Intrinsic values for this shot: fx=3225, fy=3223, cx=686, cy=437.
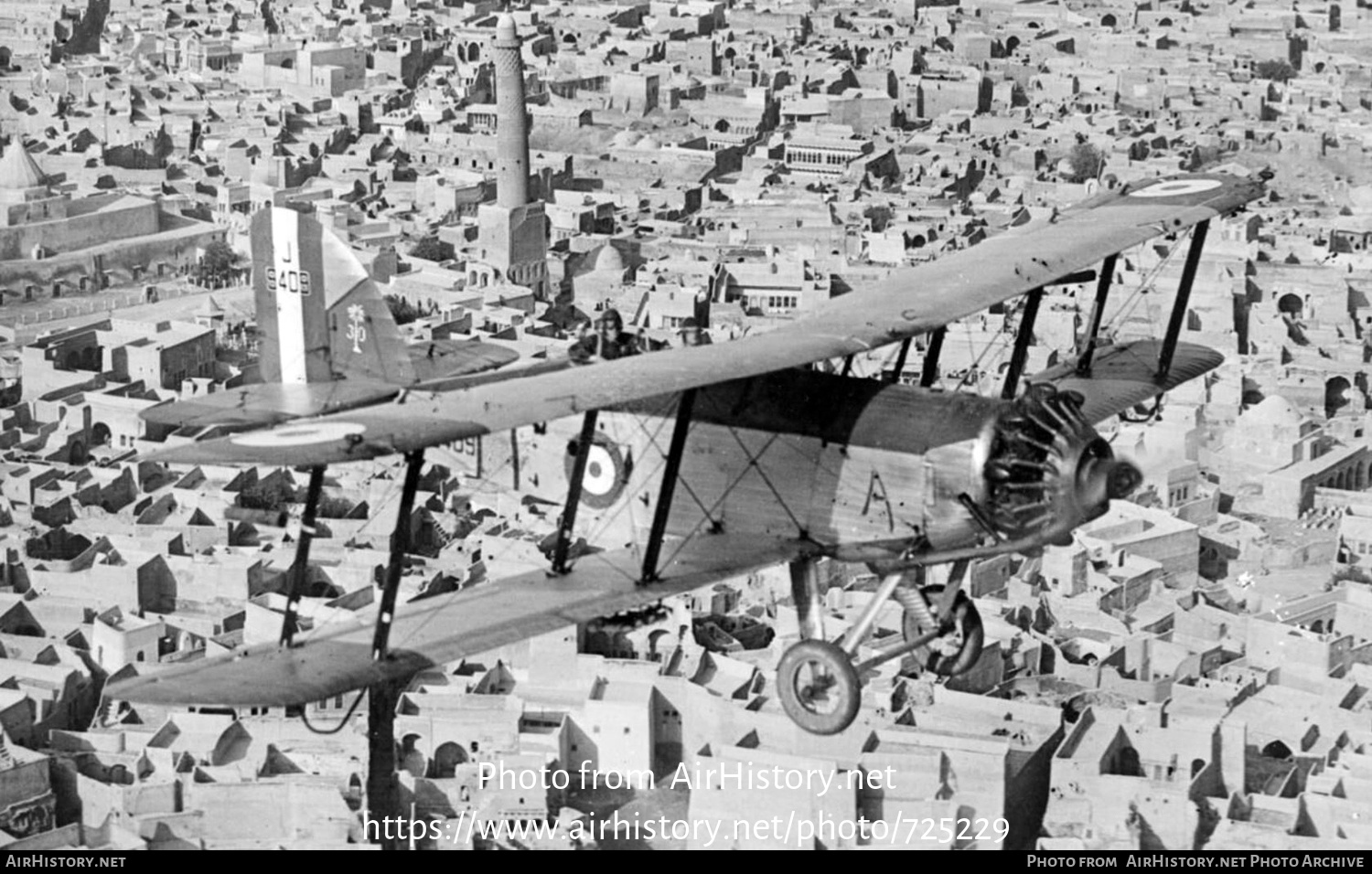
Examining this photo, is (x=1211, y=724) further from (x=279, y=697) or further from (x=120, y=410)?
(x=120, y=410)

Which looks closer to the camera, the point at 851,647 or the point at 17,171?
the point at 851,647

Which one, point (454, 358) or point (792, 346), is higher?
point (792, 346)

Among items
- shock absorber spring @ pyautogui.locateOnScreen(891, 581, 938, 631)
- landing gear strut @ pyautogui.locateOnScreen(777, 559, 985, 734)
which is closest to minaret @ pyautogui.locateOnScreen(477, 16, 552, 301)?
landing gear strut @ pyautogui.locateOnScreen(777, 559, 985, 734)

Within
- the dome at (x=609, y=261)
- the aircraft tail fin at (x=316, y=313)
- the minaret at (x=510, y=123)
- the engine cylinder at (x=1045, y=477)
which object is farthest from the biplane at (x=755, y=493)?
the minaret at (x=510, y=123)

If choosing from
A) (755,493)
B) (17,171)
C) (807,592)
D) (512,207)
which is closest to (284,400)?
(755,493)

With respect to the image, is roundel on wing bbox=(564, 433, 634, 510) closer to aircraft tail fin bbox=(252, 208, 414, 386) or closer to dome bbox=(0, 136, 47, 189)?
aircraft tail fin bbox=(252, 208, 414, 386)

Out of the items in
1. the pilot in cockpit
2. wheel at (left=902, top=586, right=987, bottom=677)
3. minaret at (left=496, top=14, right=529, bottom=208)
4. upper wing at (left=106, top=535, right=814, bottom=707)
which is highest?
the pilot in cockpit

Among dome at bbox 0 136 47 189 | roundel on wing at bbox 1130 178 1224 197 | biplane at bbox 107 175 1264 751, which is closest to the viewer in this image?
biplane at bbox 107 175 1264 751

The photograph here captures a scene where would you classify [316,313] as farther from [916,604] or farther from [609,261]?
[609,261]

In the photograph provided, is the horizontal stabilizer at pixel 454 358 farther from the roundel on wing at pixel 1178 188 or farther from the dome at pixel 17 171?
the dome at pixel 17 171
